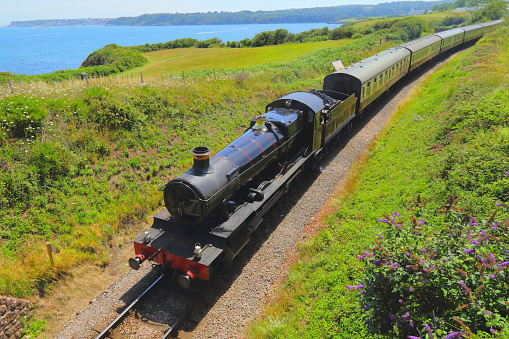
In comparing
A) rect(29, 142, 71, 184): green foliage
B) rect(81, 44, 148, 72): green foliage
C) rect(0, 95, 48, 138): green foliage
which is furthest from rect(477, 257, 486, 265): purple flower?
rect(81, 44, 148, 72): green foliage

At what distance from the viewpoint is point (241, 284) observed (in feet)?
28.2

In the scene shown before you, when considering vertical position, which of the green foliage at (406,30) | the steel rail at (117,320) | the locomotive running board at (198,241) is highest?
the green foliage at (406,30)

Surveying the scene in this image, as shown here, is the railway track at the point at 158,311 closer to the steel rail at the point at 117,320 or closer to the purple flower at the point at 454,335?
the steel rail at the point at 117,320

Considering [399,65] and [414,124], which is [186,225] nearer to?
[414,124]

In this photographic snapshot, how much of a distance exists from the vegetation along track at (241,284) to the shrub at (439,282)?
3.85m

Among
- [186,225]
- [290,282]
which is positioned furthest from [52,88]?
[290,282]

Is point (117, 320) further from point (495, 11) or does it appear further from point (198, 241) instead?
point (495, 11)

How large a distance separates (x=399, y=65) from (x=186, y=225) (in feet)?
76.3

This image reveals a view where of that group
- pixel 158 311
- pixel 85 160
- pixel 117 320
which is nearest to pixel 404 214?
pixel 158 311

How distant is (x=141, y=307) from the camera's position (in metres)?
7.78

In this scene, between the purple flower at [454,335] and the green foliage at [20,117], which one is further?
the green foliage at [20,117]

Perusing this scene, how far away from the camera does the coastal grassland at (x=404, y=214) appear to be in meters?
4.50

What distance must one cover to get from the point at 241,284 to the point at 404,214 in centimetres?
512

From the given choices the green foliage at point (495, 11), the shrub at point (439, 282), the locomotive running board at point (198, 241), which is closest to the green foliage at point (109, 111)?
the locomotive running board at point (198, 241)
